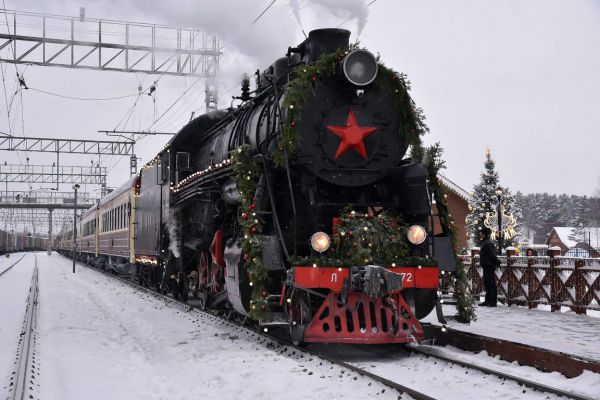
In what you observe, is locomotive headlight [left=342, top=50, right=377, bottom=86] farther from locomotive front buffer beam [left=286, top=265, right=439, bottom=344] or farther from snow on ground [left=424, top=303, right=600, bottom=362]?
snow on ground [left=424, top=303, right=600, bottom=362]

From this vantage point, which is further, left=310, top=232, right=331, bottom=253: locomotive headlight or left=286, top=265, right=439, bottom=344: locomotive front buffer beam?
left=310, top=232, right=331, bottom=253: locomotive headlight

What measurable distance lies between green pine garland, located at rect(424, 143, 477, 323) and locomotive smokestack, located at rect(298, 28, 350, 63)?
5.52 ft

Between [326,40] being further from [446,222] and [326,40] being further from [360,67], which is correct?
[446,222]

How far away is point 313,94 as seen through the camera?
301 inches

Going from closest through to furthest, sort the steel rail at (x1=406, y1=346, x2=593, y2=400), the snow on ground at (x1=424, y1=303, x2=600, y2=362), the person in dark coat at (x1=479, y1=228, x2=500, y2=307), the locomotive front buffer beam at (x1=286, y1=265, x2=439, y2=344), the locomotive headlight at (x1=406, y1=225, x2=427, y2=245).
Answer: the steel rail at (x1=406, y1=346, x2=593, y2=400), the locomotive front buffer beam at (x1=286, y1=265, x2=439, y2=344), the locomotive headlight at (x1=406, y1=225, x2=427, y2=245), the snow on ground at (x1=424, y1=303, x2=600, y2=362), the person in dark coat at (x1=479, y1=228, x2=500, y2=307)

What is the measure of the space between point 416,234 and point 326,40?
2.64 metres

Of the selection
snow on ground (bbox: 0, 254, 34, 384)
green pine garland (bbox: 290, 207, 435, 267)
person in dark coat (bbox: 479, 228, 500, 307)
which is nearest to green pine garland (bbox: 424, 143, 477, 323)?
green pine garland (bbox: 290, 207, 435, 267)

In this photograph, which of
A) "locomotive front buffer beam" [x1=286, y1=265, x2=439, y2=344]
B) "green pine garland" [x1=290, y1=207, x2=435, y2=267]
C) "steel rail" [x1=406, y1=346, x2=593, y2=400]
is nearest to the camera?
"steel rail" [x1=406, y1=346, x2=593, y2=400]

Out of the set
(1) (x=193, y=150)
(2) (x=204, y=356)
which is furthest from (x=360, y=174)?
(1) (x=193, y=150)

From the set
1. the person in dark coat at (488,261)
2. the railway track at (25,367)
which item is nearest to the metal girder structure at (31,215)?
the railway track at (25,367)

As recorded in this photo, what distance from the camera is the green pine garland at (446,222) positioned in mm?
8367

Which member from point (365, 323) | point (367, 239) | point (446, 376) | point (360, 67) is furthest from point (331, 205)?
point (446, 376)

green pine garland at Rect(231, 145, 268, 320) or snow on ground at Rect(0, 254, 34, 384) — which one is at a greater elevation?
green pine garland at Rect(231, 145, 268, 320)

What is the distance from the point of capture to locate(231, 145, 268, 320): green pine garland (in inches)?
296
